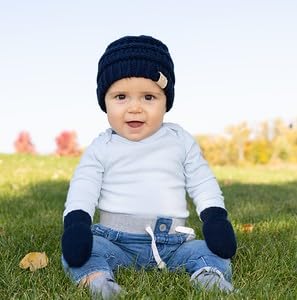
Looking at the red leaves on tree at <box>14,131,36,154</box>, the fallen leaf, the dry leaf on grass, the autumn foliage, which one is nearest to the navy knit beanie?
the dry leaf on grass

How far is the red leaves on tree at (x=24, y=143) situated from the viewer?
1940 inches

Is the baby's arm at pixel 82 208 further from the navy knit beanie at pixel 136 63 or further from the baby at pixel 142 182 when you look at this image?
the navy knit beanie at pixel 136 63

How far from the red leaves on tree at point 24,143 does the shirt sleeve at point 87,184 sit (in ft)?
155

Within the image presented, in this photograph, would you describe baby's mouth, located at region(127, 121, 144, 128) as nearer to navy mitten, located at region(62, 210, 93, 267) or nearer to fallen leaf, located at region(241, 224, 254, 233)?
navy mitten, located at region(62, 210, 93, 267)

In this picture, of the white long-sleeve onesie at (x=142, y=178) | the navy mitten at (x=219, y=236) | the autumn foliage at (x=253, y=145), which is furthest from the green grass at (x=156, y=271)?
the autumn foliage at (x=253, y=145)

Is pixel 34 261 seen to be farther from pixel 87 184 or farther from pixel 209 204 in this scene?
pixel 209 204

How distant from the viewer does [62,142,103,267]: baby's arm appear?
2678 millimetres

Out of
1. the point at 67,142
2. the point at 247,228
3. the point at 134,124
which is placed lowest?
the point at 67,142

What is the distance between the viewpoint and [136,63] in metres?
2.95

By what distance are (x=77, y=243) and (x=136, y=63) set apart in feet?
3.27

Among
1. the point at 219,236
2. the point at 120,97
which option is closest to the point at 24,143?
the point at 120,97

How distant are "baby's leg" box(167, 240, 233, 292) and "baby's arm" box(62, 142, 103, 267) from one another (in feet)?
1.74

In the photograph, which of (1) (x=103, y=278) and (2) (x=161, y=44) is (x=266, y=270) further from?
(2) (x=161, y=44)

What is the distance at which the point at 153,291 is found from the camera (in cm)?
253
